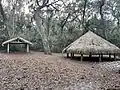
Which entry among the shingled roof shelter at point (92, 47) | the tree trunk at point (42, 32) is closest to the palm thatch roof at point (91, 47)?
the shingled roof shelter at point (92, 47)

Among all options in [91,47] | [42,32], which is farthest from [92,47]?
[42,32]

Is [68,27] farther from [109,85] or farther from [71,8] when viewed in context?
[109,85]

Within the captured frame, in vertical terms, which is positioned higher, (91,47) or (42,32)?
(42,32)

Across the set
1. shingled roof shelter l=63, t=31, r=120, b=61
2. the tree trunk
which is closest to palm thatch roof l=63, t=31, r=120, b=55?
shingled roof shelter l=63, t=31, r=120, b=61

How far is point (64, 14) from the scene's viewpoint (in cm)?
2892

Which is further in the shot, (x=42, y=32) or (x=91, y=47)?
(x=42, y=32)

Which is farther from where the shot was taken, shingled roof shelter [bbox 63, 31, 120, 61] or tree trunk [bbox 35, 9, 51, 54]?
tree trunk [bbox 35, 9, 51, 54]

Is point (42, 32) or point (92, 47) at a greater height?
point (42, 32)

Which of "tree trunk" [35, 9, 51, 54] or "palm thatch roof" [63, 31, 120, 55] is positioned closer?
"palm thatch roof" [63, 31, 120, 55]

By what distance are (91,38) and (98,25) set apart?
10560 mm

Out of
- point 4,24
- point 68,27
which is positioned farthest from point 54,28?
point 4,24

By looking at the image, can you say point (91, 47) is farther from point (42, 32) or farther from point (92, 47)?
point (42, 32)

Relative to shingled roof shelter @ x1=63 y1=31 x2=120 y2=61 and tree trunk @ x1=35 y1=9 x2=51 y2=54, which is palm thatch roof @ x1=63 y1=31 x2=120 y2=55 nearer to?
shingled roof shelter @ x1=63 y1=31 x2=120 y2=61

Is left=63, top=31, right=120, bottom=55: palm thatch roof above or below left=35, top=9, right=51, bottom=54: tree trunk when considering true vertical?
below
